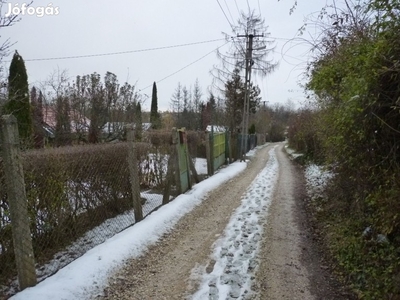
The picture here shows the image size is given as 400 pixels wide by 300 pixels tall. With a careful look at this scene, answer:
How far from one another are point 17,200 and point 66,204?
1.64 m

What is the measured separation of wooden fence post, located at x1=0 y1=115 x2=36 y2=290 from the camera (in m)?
2.88

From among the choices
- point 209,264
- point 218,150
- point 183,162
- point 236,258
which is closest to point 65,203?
point 209,264

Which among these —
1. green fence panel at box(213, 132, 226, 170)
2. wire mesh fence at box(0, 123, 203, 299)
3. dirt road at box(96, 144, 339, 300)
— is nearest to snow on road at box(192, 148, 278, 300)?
dirt road at box(96, 144, 339, 300)

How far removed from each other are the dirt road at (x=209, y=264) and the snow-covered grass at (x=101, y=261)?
0.46 feet

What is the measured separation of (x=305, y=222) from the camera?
595cm

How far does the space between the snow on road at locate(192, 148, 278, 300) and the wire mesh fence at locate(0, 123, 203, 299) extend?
1924 millimetres

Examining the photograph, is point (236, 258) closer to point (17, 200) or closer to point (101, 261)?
point (101, 261)

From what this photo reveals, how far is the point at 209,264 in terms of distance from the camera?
3.96m

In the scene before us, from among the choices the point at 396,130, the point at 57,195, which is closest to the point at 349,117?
the point at 396,130

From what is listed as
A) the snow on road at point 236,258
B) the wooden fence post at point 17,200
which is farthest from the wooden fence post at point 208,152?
the wooden fence post at point 17,200

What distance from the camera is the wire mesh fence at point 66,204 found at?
11.8 ft

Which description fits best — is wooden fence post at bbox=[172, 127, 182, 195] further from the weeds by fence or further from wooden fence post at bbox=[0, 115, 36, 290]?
wooden fence post at bbox=[0, 115, 36, 290]

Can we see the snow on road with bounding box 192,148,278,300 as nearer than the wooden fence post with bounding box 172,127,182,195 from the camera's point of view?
Yes

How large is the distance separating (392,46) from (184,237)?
3931 mm
